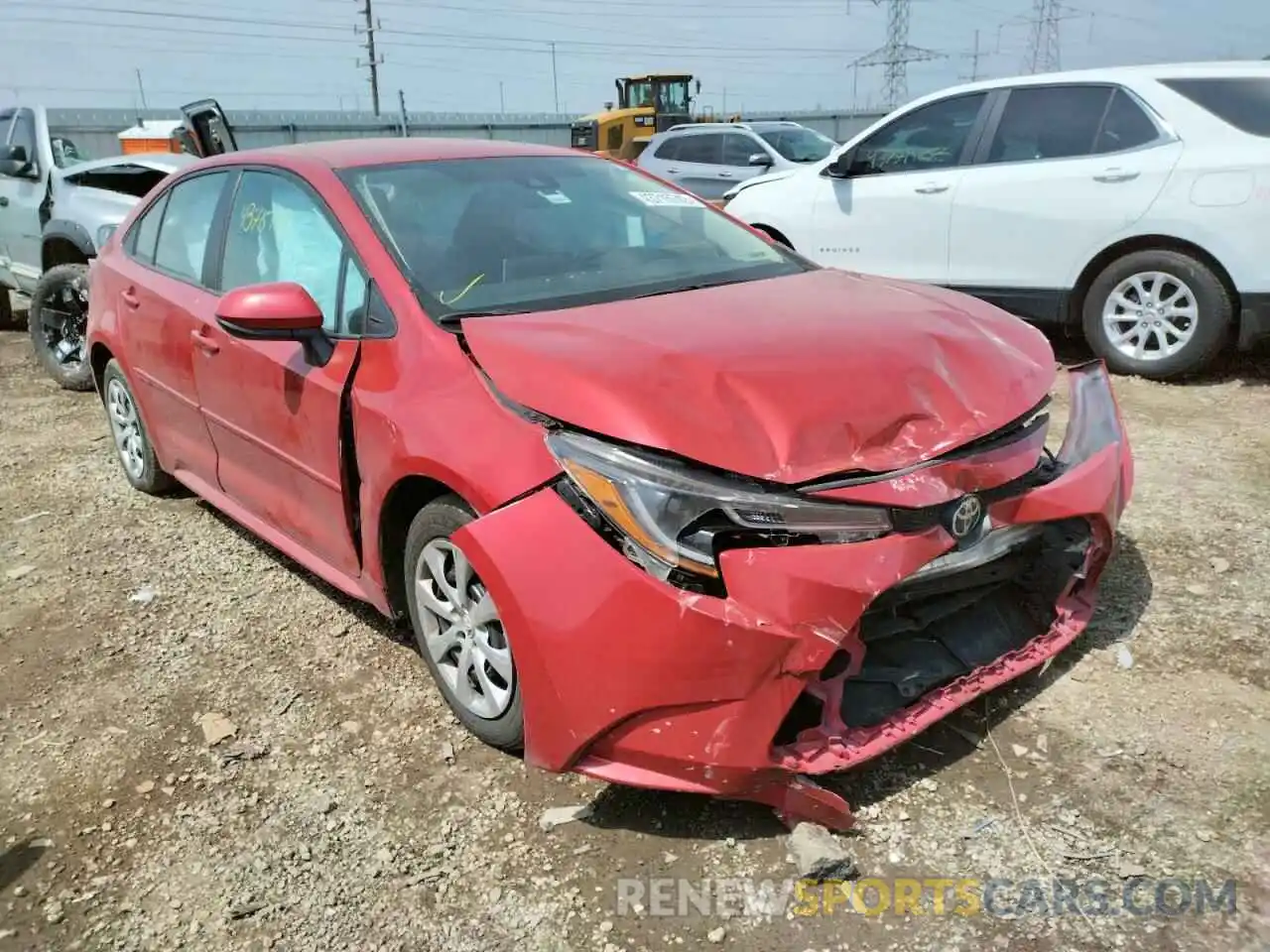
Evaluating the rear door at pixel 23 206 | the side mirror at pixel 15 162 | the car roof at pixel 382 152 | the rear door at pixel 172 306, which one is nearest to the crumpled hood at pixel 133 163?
the rear door at pixel 23 206

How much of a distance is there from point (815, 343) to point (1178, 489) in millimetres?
2507

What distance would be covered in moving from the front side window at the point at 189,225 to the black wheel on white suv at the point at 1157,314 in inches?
188

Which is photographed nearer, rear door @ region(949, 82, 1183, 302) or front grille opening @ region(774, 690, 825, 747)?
front grille opening @ region(774, 690, 825, 747)

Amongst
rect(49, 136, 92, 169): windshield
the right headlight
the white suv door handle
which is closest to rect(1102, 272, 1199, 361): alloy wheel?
the white suv door handle

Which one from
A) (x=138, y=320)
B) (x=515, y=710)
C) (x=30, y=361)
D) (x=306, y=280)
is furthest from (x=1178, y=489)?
(x=30, y=361)

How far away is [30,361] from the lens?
25.1ft

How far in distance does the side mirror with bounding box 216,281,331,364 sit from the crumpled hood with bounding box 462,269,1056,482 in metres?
0.54

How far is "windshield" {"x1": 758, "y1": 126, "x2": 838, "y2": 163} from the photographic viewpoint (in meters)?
13.6

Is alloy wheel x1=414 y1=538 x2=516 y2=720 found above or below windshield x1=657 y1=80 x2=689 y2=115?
below

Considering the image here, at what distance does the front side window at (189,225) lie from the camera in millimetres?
3789

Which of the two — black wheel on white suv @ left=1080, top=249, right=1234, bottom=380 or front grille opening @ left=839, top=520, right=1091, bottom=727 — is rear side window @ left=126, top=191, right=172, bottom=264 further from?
black wheel on white suv @ left=1080, top=249, right=1234, bottom=380

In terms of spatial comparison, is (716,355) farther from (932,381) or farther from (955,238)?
(955,238)

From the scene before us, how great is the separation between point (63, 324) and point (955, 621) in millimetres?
6546

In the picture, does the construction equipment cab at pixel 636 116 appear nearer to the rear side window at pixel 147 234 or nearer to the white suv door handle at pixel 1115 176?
the white suv door handle at pixel 1115 176
